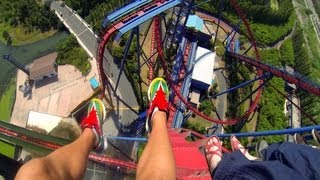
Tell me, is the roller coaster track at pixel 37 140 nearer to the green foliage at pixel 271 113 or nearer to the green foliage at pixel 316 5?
the green foliage at pixel 271 113

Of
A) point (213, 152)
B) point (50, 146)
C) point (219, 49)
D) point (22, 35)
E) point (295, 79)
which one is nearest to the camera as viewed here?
point (213, 152)

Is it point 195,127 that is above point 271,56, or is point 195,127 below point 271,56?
below

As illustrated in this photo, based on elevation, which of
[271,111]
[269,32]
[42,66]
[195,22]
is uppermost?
[269,32]

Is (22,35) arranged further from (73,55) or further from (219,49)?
(219,49)

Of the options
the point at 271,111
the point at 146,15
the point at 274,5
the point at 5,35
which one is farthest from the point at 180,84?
the point at 274,5

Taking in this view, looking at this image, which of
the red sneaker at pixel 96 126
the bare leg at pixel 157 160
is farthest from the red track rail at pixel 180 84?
the bare leg at pixel 157 160

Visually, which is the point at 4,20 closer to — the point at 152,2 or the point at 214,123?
the point at 152,2
